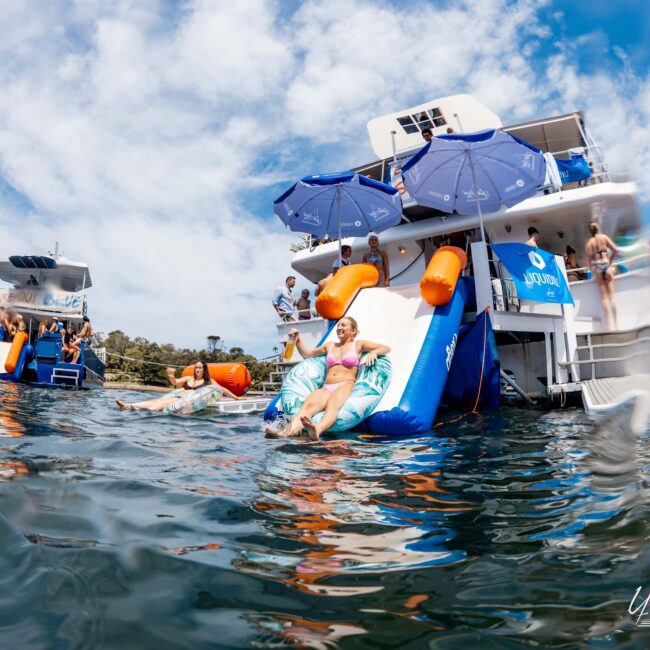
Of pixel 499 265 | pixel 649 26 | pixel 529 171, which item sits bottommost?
pixel 649 26

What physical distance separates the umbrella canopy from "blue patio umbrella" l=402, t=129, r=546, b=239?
0.63 meters

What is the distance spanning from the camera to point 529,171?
7.56 m

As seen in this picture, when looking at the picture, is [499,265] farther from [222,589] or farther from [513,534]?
[222,589]

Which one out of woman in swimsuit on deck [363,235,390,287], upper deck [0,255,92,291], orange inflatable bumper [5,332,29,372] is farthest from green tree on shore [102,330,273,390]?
woman in swimsuit on deck [363,235,390,287]

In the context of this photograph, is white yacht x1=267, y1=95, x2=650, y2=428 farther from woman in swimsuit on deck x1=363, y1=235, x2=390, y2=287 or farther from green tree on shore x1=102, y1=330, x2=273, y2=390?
green tree on shore x1=102, y1=330, x2=273, y2=390

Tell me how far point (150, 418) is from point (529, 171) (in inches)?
245

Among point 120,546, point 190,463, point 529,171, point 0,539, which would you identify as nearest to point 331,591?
point 120,546

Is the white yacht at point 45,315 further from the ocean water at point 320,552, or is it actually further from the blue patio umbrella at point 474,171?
the ocean water at point 320,552

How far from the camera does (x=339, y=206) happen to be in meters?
8.93

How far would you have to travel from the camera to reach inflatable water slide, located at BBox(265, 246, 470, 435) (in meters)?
5.30

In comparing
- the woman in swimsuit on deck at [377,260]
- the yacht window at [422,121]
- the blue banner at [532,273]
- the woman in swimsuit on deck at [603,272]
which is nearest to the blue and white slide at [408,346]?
the blue banner at [532,273]

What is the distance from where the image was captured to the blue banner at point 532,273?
23.2 ft

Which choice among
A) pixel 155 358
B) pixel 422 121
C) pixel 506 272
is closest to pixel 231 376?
pixel 506 272

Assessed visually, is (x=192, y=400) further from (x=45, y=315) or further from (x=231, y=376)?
(x=45, y=315)
